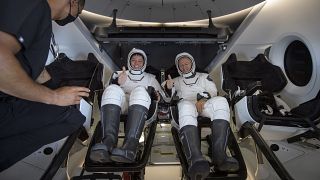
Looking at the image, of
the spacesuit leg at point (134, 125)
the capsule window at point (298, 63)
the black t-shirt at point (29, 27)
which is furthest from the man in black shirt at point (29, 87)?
the capsule window at point (298, 63)

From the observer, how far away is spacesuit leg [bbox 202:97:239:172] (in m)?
2.12

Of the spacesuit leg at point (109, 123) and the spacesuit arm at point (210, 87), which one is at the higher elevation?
the spacesuit arm at point (210, 87)

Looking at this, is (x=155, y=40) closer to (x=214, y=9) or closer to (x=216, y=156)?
(x=214, y=9)

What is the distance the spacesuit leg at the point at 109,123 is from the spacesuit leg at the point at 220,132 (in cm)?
68

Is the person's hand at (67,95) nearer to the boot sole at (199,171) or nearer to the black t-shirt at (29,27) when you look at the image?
the black t-shirt at (29,27)

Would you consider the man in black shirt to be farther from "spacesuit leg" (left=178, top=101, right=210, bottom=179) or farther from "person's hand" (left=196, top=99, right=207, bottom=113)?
"person's hand" (left=196, top=99, right=207, bottom=113)

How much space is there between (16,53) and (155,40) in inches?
87.2

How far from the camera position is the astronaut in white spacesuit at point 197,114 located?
6.95 ft

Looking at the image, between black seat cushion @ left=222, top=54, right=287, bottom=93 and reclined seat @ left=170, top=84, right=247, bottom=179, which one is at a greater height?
black seat cushion @ left=222, top=54, right=287, bottom=93

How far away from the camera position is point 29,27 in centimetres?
150

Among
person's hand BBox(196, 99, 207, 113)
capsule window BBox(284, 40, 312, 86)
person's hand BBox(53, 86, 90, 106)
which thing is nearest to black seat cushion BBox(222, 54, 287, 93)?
capsule window BBox(284, 40, 312, 86)

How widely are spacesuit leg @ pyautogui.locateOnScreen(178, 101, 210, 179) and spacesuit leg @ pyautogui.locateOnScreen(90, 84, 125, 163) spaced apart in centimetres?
47

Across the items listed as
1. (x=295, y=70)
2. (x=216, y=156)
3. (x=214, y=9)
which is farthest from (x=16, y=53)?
(x=295, y=70)

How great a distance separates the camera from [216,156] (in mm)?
2242
